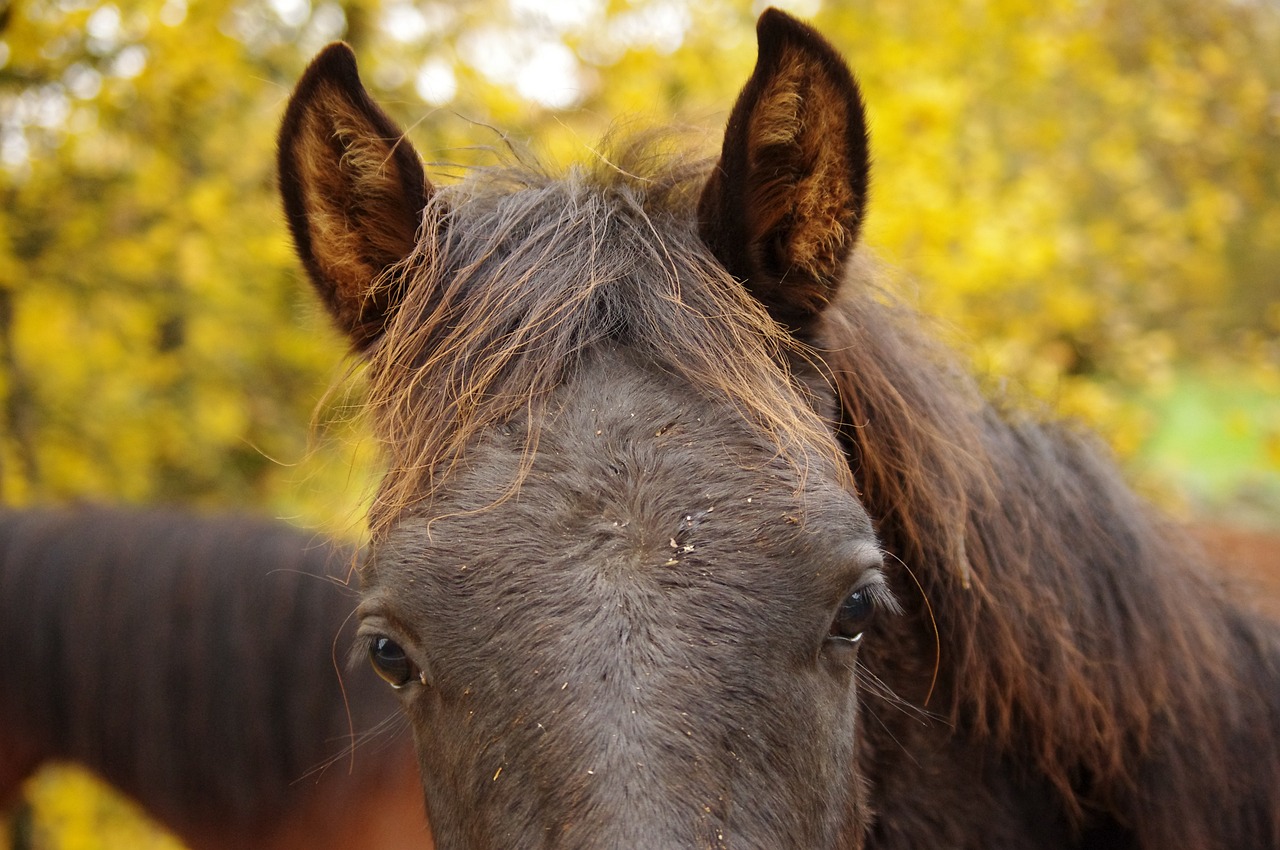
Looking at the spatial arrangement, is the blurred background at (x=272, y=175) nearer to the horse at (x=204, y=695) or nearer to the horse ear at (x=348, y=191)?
the horse at (x=204, y=695)

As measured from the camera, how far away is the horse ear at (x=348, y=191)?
79.4 inches

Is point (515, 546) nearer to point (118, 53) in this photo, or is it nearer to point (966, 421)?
point (966, 421)

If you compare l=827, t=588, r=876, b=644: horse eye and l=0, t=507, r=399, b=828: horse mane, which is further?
l=0, t=507, r=399, b=828: horse mane

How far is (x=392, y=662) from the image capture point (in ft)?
6.09

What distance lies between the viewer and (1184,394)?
1516cm

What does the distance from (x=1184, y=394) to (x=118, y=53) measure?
1569 cm

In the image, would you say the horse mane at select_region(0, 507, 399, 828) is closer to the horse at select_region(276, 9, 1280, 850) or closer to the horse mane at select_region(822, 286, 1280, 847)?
the horse at select_region(276, 9, 1280, 850)

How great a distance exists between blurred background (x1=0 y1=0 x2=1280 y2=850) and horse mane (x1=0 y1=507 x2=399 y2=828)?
2.67ft

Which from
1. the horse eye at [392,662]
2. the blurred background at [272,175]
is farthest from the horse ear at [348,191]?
the blurred background at [272,175]

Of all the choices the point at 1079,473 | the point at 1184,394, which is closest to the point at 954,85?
the point at 1079,473

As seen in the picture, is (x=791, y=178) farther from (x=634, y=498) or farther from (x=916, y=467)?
(x=634, y=498)

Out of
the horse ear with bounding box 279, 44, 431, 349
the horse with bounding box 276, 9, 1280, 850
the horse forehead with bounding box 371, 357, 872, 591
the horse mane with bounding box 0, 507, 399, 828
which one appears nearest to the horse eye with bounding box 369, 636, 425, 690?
the horse with bounding box 276, 9, 1280, 850

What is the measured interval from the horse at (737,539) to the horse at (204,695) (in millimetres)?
1451

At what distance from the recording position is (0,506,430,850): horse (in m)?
3.20
